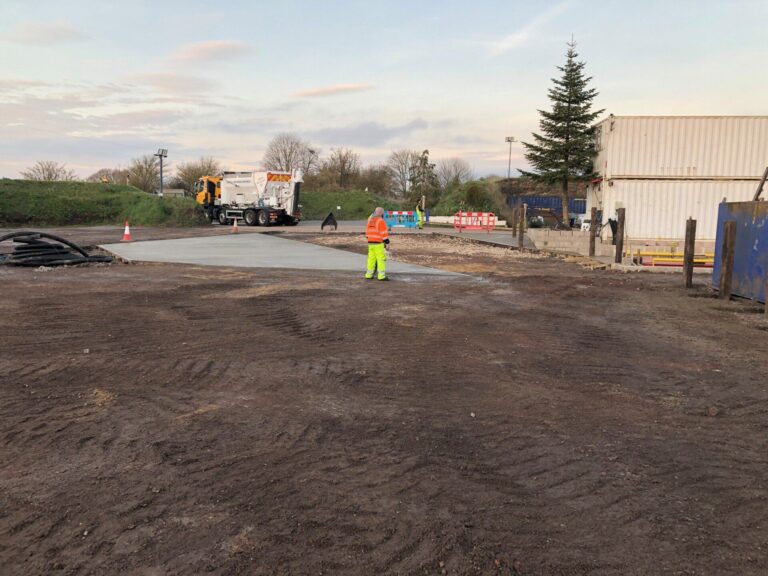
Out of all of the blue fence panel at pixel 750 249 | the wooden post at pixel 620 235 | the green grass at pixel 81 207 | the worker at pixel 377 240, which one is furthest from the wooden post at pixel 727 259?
the green grass at pixel 81 207

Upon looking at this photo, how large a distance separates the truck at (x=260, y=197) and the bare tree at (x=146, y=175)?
101 ft

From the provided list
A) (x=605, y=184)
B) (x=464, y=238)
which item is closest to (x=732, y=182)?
(x=605, y=184)

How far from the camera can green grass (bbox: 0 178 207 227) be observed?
1506 inches

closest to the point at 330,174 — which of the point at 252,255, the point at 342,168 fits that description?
the point at 342,168

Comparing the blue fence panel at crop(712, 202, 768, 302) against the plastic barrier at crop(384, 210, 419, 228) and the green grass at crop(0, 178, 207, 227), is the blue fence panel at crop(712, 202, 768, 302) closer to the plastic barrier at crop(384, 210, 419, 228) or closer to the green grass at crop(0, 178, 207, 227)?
the plastic barrier at crop(384, 210, 419, 228)

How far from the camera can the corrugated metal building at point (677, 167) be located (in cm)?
1986

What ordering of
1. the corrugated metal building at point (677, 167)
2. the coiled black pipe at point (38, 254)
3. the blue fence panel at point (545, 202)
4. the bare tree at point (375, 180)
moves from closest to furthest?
the coiled black pipe at point (38, 254)
the corrugated metal building at point (677, 167)
the blue fence panel at point (545, 202)
the bare tree at point (375, 180)

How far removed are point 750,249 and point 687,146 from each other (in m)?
10.6

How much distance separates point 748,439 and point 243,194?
→ 35.9 meters

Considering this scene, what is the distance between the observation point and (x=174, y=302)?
401 inches

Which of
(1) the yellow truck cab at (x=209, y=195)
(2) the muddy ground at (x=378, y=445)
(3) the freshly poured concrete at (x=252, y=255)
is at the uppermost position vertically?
(1) the yellow truck cab at (x=209, y=195)

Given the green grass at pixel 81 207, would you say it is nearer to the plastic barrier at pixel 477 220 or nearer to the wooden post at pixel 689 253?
the plastic barrier at pixel 477 220

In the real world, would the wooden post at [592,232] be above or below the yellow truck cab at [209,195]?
below

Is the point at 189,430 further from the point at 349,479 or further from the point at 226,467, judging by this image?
the point at 349,479
